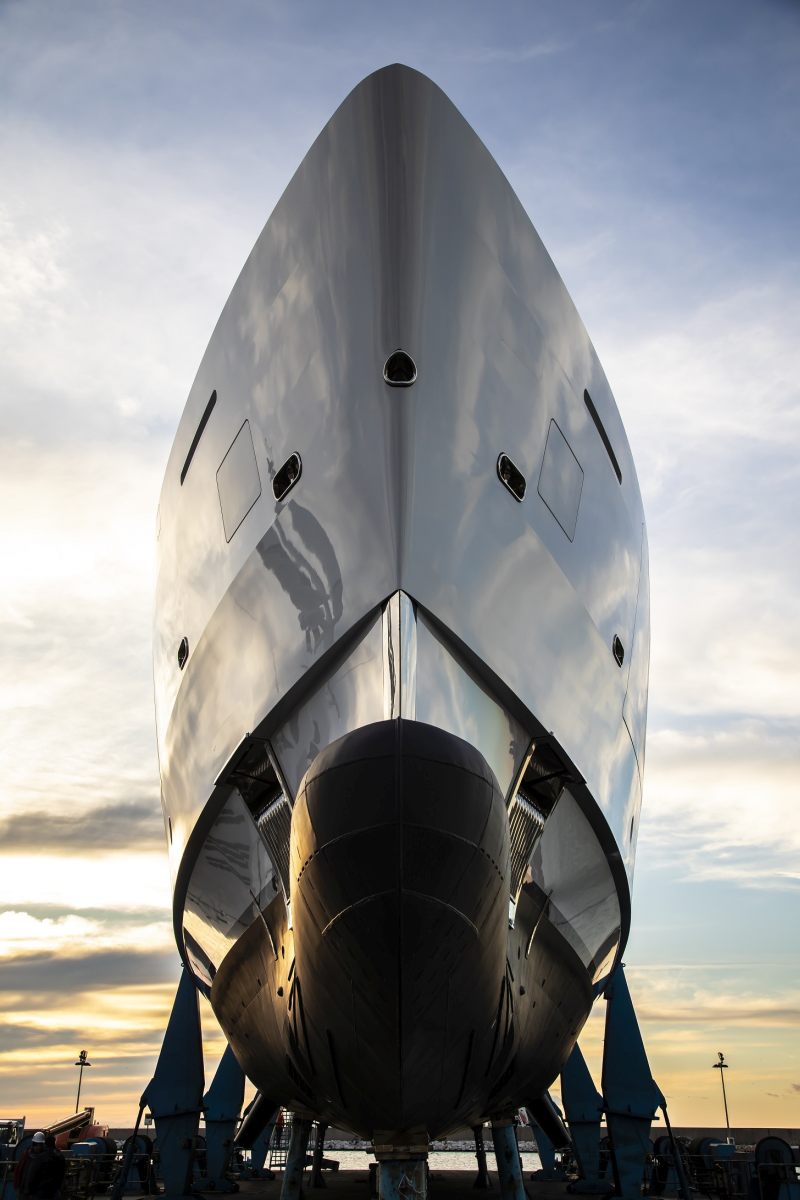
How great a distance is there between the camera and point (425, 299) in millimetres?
4895

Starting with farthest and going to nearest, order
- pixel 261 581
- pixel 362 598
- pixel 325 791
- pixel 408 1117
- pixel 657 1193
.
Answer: pixel 657 1193
pixel 261 581
pixel 362 598
pixel 408 1117
pixel 325 791

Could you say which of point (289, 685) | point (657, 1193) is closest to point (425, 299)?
point (289, 685)

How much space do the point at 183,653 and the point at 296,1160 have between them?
535cm

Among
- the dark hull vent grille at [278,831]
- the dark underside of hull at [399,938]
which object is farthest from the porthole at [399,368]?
the dark hull vent grille at [278,831]

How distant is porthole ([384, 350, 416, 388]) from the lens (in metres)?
4.82

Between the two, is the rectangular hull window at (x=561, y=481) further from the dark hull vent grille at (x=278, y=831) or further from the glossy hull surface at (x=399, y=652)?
the dark hull vent grille at (x=278, y=831)

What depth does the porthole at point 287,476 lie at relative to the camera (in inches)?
202

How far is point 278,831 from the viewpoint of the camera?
16.6 feet

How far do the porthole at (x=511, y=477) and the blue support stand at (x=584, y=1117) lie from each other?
1144cm

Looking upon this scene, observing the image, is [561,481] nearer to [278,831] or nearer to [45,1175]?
[278,831]

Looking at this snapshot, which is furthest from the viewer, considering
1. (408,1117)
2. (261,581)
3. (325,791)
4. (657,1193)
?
(657,1193)

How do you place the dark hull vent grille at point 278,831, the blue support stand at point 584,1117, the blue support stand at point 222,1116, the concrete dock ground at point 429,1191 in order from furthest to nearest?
the concrete dock ground at point 429,1191, the blue support stand at point 222,1116, the blue support stand at point 584,1117, the dark hull vent grille at point 278,831

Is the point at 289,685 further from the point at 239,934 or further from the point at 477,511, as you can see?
the point at 239,934

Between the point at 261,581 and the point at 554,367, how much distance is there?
2.32 meters
